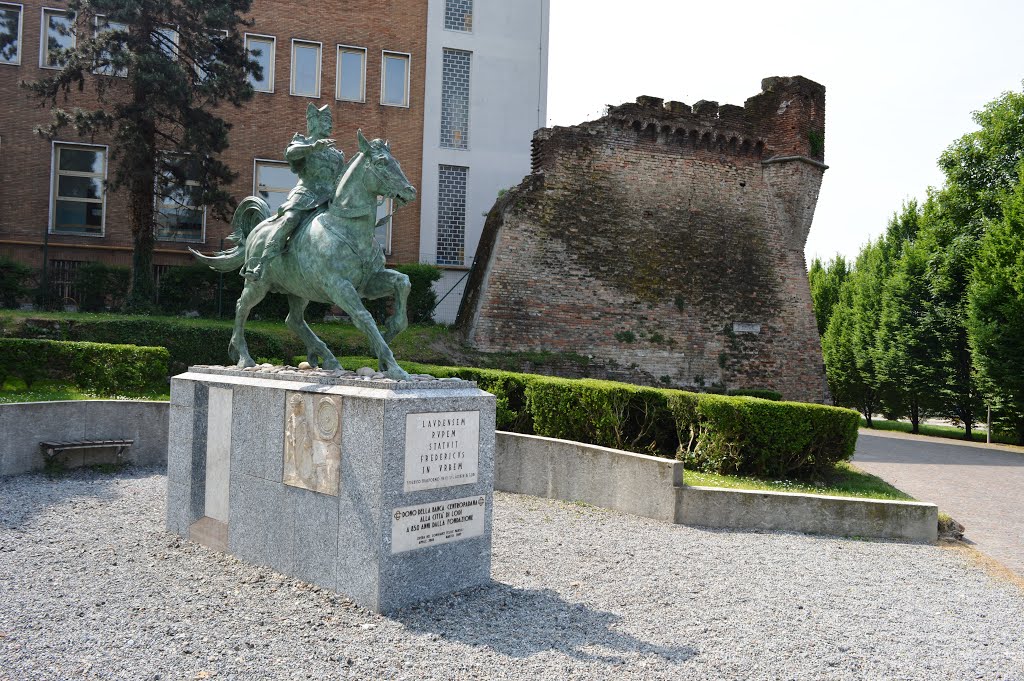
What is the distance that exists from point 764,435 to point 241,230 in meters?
6.79

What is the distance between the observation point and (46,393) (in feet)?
35.8

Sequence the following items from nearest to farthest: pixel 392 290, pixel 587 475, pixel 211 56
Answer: pixel 392 290
pixel 587 475
pixel 211 56

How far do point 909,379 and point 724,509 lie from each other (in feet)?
72.6

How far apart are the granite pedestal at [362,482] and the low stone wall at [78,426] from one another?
4.47 metres

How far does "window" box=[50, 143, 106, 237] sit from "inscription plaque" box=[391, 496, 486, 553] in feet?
69.7

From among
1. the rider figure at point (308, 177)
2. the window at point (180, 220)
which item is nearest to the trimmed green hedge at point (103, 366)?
the rider figure at point (308, 177)

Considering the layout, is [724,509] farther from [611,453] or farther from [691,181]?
[691,181]

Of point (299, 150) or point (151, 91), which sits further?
point (151, 91)

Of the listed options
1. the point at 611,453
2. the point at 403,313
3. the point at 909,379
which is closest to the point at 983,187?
the point at 909,379

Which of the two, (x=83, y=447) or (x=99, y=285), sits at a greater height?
Answer: (x=99, y=285)

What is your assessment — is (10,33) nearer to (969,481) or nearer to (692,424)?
(692,424)

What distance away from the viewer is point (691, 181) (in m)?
22.7

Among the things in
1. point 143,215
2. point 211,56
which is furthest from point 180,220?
point 211,56

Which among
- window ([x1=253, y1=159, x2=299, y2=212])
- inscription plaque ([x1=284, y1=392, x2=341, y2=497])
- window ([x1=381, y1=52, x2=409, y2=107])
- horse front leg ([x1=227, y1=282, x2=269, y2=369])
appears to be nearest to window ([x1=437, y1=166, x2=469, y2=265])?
window ([x1=381, y1=52, x2=409, y2=107])
